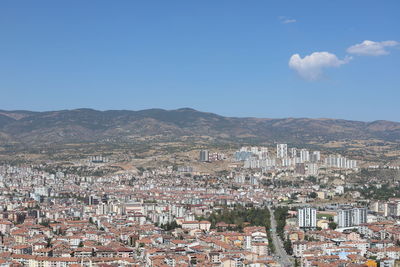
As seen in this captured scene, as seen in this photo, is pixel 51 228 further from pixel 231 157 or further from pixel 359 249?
pixel 231 157

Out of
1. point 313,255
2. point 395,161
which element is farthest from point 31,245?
point 395,161

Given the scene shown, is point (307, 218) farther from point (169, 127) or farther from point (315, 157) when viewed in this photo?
point (169, 127)

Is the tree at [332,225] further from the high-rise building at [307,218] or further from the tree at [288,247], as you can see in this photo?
the tree at [288,247]

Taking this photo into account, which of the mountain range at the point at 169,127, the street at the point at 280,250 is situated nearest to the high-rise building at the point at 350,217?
the street at the point at 280,250

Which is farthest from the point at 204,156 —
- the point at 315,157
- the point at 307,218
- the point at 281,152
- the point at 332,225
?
the point at 332,225

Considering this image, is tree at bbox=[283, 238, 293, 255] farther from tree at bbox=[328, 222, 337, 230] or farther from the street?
tree at bbox=[328, 222, 337, 230]

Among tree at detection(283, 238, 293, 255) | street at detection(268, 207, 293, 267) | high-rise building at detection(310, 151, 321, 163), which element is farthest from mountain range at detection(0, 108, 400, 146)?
tree at detection(283, 238, 293, 255)
